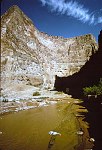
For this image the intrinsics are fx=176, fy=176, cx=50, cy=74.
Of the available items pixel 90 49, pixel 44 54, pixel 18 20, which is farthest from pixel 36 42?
pixel 90 49

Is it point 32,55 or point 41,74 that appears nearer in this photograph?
point 41,74

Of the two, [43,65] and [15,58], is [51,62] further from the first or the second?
[15,58]

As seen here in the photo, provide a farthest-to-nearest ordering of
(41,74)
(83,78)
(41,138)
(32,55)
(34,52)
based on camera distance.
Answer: (34,52) → (32,55) → (41,74) → (83,78) → (41,138)

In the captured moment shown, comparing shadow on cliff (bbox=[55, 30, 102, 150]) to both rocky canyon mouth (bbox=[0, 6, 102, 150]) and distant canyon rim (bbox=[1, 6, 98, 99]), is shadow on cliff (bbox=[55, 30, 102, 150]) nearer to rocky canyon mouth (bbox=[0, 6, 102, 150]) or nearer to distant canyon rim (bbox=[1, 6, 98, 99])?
rocky canyon mouth (bbox=[0, 6, 102, 150])

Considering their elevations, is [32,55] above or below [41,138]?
above

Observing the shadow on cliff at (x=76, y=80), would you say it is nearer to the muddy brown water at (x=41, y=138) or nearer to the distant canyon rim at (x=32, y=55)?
the distant canyon rim at (x=32, y=55)

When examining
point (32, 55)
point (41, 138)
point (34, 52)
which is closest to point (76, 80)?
point (32, 55)

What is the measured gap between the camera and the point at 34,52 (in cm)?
5069

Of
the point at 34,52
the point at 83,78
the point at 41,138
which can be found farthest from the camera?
the point at 34,52

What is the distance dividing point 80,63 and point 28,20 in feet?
71.7

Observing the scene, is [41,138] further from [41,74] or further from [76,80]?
[76,80]

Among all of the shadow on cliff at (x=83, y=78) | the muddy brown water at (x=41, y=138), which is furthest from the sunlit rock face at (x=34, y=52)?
the muddy brown water at (x=41, y=138)

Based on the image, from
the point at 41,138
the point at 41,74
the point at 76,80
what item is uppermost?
the point at 41,74

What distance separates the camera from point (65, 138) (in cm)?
866
